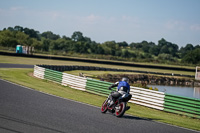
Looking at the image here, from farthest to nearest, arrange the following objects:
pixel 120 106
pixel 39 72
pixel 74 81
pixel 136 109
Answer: pixel 39 72, pixel 74 81, pixel 136 109, pixel 120 106

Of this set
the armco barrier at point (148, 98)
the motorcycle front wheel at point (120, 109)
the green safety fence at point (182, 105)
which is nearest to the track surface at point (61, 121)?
the motorcycle front wheel at point (120, 109)

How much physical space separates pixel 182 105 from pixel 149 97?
8.16 feet

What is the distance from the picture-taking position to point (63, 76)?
2444 centimetres

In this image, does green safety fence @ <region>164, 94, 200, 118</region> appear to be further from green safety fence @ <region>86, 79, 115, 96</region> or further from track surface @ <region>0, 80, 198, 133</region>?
track surface @ <region>0, 80, 198, 133</region>

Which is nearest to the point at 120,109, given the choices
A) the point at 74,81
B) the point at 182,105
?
the point at 182,105

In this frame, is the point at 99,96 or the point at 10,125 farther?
the point at 99,96

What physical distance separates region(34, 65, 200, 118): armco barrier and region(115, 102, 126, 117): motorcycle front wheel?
5533 millimetres

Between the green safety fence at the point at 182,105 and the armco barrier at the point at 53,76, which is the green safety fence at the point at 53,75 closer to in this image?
the armco barrier at the point at 53,76

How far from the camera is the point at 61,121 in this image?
33.0 feet

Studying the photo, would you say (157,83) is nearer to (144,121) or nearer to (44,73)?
(44,73)

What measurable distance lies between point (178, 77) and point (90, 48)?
345 feet

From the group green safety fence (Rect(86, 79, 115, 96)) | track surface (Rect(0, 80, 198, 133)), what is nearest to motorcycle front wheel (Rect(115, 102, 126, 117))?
track surface (Rect(0, 80, 198, 133))

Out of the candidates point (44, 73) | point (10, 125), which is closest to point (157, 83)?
point (44, 73)

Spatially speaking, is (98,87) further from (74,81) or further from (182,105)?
(182,105)
